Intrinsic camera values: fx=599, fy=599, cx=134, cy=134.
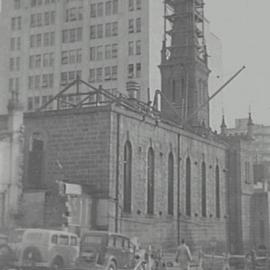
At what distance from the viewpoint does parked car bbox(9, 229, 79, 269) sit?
2359 centimetres

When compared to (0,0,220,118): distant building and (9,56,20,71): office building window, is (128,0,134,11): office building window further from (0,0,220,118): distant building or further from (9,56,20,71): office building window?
(9,56,20,71): office building window

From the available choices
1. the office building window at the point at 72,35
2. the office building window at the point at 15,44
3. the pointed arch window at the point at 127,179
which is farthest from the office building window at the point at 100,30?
the pointed arch window at the point at 127,179

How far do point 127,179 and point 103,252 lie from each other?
32.9 ft

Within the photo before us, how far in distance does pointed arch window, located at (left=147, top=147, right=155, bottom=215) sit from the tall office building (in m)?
36.6

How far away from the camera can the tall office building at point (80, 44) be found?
Answer: 74.4 metres

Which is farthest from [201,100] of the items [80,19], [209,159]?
[80,19]

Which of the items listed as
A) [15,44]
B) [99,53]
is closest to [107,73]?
[99,53]

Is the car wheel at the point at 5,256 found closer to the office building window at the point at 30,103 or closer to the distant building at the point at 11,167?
the distant building at the point at 11,167

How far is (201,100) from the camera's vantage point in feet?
194

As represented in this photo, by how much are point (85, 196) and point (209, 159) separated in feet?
57.8

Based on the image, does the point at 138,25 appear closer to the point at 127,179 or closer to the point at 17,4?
the point at 17,4

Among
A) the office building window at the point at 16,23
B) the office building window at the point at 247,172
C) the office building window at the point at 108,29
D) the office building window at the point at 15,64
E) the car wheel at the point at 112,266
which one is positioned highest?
the office building window at the point at 16,23

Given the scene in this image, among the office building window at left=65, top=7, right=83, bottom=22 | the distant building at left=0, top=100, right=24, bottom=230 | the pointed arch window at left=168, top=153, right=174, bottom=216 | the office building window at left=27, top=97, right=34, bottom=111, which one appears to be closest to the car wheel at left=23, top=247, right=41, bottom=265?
the distant building at left=0, top=100, right=24, bottom=230

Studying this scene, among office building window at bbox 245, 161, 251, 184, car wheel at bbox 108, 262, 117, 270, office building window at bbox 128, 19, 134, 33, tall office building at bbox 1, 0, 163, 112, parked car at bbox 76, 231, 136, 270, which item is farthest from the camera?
office building window at bbox 128, 19, 134, 33
